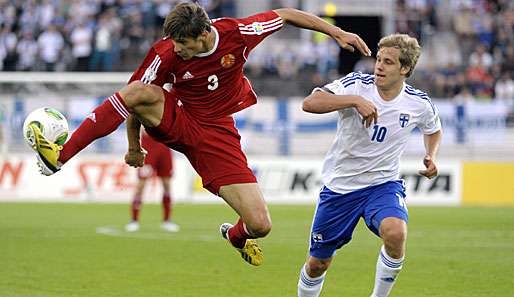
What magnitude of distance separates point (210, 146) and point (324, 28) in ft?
4.86

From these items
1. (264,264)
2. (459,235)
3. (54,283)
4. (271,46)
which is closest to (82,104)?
(271,46)

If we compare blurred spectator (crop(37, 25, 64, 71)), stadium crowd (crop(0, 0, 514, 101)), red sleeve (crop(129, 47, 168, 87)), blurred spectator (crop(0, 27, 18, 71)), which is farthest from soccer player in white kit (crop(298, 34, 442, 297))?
blurred spectator (crop(0, 27, 18, 71))

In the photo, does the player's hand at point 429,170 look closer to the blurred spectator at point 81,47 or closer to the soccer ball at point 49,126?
the soccer ball at point 49,126

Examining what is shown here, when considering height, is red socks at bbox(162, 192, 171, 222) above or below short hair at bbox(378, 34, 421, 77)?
below

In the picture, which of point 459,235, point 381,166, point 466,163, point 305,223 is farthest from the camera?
point 466,163

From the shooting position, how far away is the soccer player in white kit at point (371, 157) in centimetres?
888

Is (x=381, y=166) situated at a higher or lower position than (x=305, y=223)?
higher

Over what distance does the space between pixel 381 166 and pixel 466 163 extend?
1752 centimetres

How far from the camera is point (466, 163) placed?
2608 cm

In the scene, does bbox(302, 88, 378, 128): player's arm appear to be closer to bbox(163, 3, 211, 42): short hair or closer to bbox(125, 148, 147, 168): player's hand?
bbox(163, 3, 211, 42): short hair

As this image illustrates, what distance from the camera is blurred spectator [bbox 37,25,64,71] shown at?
29.7 m

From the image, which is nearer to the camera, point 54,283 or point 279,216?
point 54,283

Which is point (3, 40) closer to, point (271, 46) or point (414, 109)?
point (271, 46)

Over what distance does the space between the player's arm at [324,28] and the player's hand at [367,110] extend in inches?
23.2
